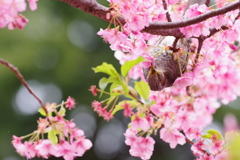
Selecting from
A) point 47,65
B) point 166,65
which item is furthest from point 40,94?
point 166,65

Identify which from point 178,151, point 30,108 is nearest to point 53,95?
point 30,108

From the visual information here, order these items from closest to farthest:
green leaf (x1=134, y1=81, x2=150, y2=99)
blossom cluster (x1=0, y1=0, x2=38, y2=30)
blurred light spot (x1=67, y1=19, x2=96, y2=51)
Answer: blossom cluster (x1=0, y1=0, x2=38, y2=30)
green leaf (x1=134, y1=81, x2=150, y2=99)
blurred light spot (x1=67, y1=19, x2=96, y2=51)

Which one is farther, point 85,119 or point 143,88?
point 85,119

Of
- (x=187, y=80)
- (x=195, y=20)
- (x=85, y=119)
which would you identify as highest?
(x=195, y=20)

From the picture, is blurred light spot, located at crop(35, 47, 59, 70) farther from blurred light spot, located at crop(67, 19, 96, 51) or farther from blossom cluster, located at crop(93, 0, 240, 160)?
blossom cluster, located at crop(93, 0, 240, 160)

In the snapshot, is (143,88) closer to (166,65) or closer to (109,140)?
(166,65)

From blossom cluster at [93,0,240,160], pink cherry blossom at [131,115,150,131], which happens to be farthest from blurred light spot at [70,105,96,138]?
pink cherry blossom at [131,115,150,131]

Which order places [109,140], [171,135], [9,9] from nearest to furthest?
[9,9], [171,135], [109,140]
